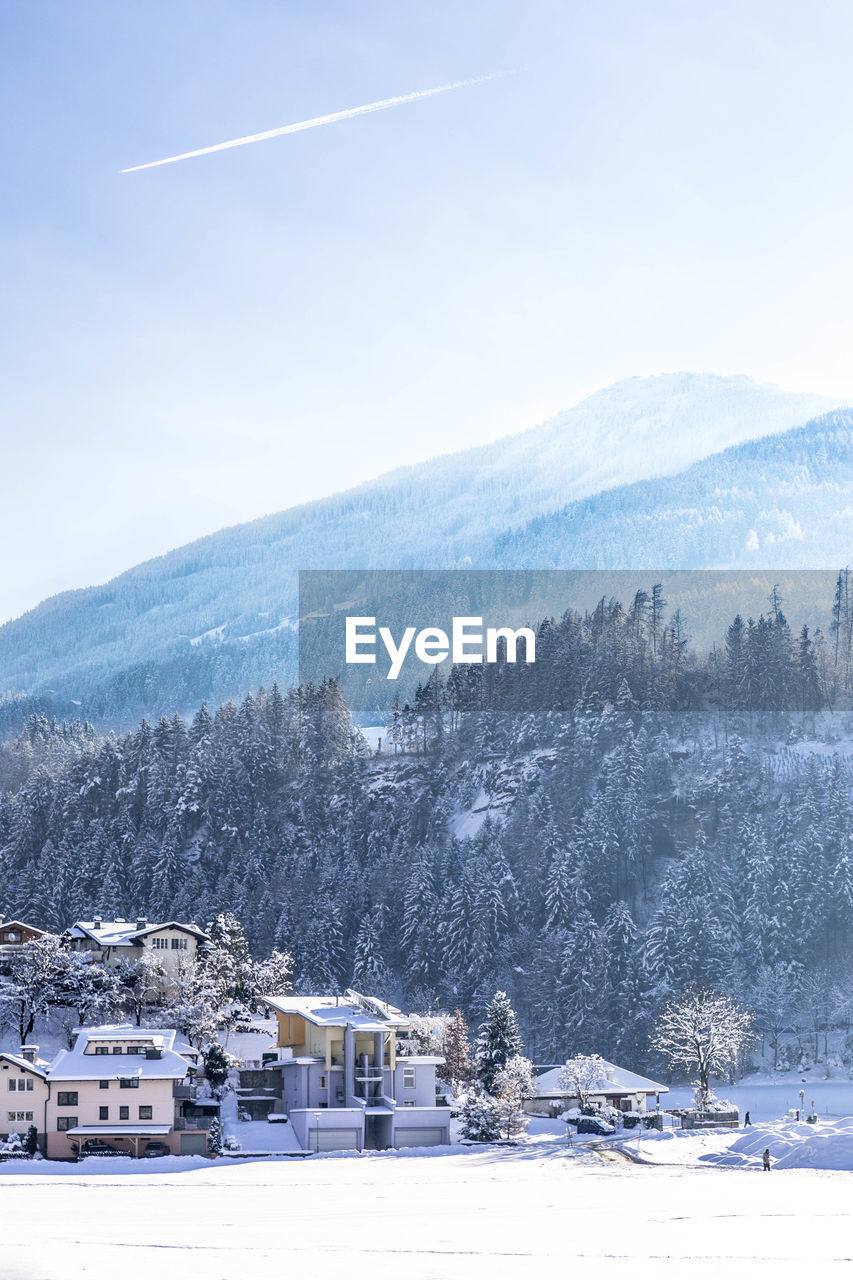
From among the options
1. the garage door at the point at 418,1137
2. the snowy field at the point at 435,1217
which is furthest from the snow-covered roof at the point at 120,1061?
the garage door at the point at 418,1137

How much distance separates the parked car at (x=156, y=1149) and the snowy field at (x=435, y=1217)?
226 centimetres

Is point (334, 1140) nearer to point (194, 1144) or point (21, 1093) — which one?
point (194, 1144)

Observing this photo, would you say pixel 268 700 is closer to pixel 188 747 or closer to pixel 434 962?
pixel 188 747

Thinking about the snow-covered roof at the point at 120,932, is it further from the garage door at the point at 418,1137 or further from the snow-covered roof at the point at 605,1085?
the garage door at the point at 418,1137

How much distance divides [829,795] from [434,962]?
4112cm

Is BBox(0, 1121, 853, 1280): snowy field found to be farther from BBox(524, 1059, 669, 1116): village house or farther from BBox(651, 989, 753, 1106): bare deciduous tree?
BBox(651, 989, 753, 1106): bare deciduous tree

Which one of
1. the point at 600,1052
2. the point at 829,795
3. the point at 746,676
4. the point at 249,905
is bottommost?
the point at 600,1052

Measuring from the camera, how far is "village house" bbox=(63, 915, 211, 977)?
8869 centimetres

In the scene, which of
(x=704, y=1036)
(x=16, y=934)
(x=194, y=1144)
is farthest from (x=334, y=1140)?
(x=16, y=934)

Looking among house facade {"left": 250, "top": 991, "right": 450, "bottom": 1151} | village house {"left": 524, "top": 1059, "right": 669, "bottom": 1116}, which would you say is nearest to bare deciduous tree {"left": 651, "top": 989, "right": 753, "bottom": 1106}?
village house {"left": 524, "top": 1059, "right": 669, "bottom": 1116}

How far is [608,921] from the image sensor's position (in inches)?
5010

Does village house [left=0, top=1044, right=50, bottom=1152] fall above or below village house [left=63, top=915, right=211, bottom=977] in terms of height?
below

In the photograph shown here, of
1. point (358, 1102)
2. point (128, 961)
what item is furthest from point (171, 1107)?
point (128, 961)

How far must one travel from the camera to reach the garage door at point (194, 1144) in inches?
2500
